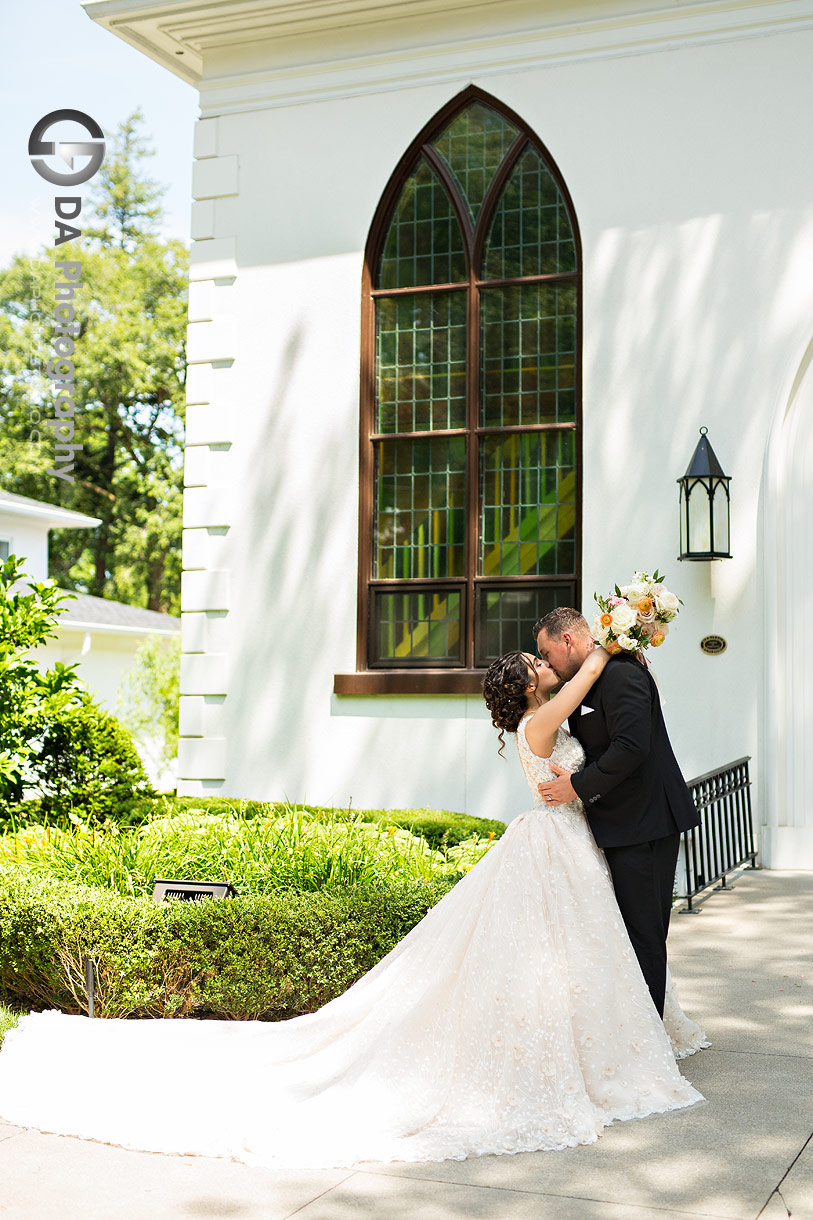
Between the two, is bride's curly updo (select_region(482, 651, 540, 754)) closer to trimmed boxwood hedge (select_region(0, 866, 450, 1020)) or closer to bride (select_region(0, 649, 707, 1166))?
bride (select_region(0, 649, 707, 1166))

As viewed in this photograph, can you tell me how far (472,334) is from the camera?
11367 millimetres

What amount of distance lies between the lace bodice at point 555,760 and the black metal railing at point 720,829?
361 cm

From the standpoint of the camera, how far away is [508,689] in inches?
209

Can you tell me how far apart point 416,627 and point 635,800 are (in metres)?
6.43

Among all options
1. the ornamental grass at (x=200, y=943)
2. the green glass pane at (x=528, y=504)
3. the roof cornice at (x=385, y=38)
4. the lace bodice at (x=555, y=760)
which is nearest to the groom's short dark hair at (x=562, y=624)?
the lace bodice at (x=555, y=760)

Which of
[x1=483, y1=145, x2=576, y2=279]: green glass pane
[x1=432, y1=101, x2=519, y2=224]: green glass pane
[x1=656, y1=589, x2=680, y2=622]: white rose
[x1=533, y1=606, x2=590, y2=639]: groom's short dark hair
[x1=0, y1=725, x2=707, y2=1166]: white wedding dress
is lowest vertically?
[x1=0, y1=725, x2=707, y2=1166]: white wedding dress

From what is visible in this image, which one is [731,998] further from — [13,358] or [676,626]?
[13,358]

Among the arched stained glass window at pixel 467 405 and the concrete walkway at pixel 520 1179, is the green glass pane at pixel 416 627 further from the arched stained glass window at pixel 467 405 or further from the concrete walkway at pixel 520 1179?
the concrete walkway at pixel 520 1179

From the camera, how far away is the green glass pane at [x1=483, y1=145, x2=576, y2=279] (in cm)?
1119

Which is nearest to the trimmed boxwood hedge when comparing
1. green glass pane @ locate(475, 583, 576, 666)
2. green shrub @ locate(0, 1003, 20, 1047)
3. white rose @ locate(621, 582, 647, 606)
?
green shrub @ locate(0, 1003, 20, 1047)

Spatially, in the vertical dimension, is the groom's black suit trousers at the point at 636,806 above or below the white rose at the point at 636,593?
below

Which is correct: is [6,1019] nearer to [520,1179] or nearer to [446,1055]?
[446,1055]

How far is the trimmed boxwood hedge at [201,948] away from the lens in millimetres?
6016

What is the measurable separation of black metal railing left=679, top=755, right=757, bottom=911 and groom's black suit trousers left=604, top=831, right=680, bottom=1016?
359 centimetres
